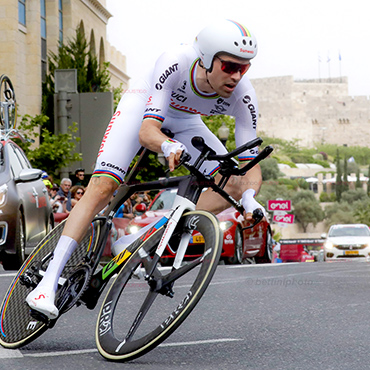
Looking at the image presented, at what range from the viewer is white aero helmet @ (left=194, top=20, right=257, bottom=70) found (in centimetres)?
429

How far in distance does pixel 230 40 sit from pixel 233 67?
17cm

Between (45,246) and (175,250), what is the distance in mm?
1120

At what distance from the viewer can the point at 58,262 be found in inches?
181

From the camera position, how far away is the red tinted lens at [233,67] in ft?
14.4

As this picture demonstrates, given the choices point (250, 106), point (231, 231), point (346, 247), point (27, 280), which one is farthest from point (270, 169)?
point (27, 280)

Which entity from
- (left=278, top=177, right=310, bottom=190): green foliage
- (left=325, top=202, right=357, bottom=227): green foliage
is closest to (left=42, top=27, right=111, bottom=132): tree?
(left=325, top=202, right=357, bottom=227): green foliage

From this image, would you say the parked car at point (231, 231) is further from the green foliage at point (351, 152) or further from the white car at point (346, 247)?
the green foliage at point (351, 152)

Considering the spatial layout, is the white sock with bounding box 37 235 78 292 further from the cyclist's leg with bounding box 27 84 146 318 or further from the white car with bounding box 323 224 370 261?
the white car with bounding box 323 224 370 261

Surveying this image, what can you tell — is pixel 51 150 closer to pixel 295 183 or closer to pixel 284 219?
pixel 284 219

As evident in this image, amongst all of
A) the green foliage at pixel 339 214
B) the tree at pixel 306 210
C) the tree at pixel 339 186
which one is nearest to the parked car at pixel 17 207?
the green foliage at pixel 339 214

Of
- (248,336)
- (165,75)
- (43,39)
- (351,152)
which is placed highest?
(43,39)

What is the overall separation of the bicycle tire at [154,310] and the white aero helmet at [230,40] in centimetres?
Answer: 82

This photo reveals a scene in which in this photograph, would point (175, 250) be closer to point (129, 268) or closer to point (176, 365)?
point (129, 268)

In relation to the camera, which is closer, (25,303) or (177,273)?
(177,273)
